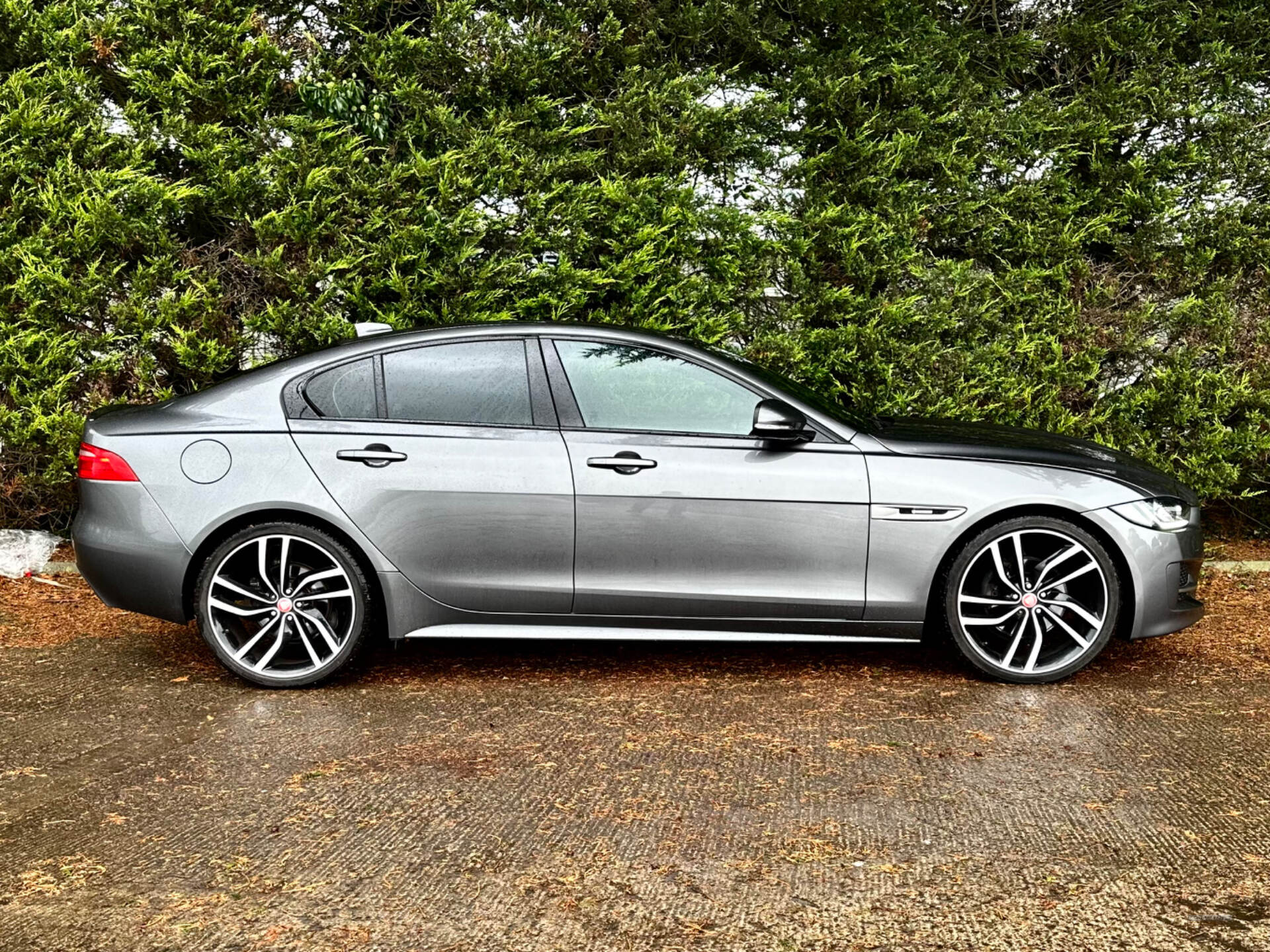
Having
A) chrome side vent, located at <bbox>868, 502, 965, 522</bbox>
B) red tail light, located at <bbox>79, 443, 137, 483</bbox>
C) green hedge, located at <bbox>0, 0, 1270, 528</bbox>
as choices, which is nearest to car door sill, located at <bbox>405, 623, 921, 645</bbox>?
chrome side vent, located at <bbox>868, 502, 965, 522</bbox>

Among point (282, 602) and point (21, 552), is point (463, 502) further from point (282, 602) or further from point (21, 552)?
point (21, 552)

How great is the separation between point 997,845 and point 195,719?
3.21 metres

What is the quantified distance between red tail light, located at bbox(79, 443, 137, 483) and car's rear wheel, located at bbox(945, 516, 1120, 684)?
368 cm

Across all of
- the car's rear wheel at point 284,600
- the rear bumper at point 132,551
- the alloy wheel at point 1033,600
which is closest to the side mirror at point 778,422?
the alloy wheel at point 1033,600

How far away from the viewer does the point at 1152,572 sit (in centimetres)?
548

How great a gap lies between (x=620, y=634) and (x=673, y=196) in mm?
3295

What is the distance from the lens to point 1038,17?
26.9ft

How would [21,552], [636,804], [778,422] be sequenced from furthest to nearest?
[21,552], [778,422], [636,804]

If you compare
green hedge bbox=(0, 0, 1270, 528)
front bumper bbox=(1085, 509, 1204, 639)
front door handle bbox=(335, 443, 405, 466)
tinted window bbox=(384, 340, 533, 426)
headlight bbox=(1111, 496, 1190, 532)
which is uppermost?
green hedge bbox=(0, 0, 1270, 528)

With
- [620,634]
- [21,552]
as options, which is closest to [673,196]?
[620,634]

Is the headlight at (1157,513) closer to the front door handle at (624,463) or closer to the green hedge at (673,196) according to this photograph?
the front door handle at (624,463)

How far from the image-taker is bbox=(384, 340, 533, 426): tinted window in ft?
18.4

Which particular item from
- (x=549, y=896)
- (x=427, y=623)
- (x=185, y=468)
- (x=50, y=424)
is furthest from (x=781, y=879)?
(x=50, y=424)

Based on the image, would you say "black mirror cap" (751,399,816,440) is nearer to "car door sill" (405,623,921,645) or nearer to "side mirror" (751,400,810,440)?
"side mirror" (751,400,810,440)
